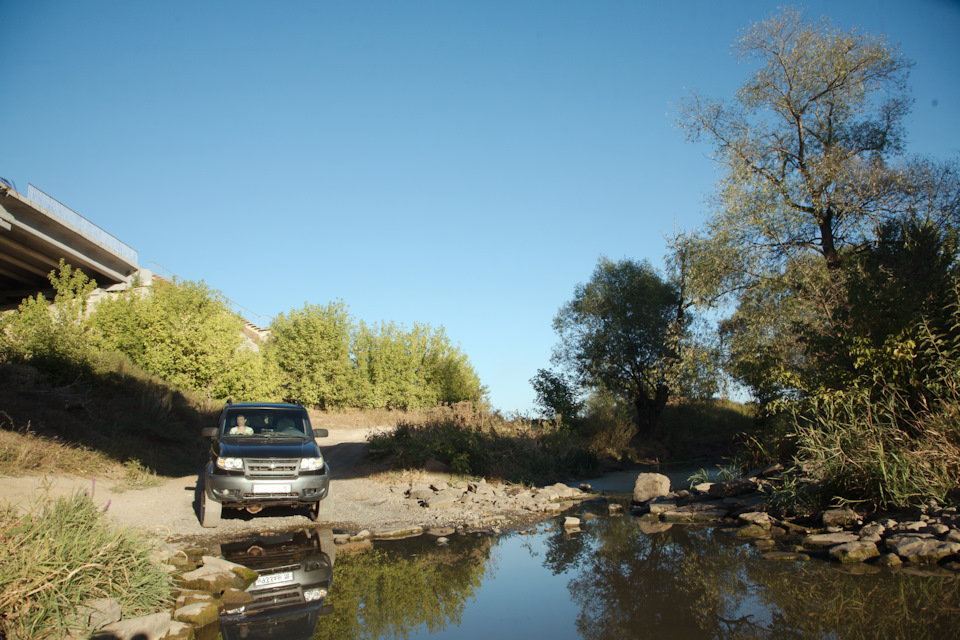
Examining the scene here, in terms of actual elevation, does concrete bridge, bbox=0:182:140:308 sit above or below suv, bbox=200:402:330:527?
above

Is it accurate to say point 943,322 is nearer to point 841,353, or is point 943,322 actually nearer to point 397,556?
point 841,353

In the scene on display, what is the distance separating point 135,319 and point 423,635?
22.1 metres

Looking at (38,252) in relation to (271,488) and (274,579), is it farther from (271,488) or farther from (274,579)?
(274,579)

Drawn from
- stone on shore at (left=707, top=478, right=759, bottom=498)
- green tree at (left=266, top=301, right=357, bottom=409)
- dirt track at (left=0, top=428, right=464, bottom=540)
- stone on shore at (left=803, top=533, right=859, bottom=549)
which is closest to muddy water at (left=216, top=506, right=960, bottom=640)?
stone on shore at (left=803, top=533, right=859, bottom=549)

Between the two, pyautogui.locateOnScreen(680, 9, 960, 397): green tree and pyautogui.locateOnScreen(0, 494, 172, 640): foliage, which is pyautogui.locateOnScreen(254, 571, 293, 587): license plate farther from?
pyautogui.locateOnScreen(680, 9, 960, 397): green tree

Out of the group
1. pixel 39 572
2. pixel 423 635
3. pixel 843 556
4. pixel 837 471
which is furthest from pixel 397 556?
pixel 837 471

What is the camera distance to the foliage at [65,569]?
407 cm

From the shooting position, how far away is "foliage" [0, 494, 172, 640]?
407 centimetres

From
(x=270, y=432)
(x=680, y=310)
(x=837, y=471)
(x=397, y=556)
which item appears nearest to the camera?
(x=397, y=556)

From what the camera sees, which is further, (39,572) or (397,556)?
(397,556)

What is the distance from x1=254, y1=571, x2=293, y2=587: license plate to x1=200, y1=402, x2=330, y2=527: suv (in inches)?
104

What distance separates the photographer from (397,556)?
8016 millimetres

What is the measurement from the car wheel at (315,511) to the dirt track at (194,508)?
0.35 ft

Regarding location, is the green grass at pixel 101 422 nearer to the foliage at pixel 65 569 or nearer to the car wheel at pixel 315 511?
the car wheel at pixel 315 511
